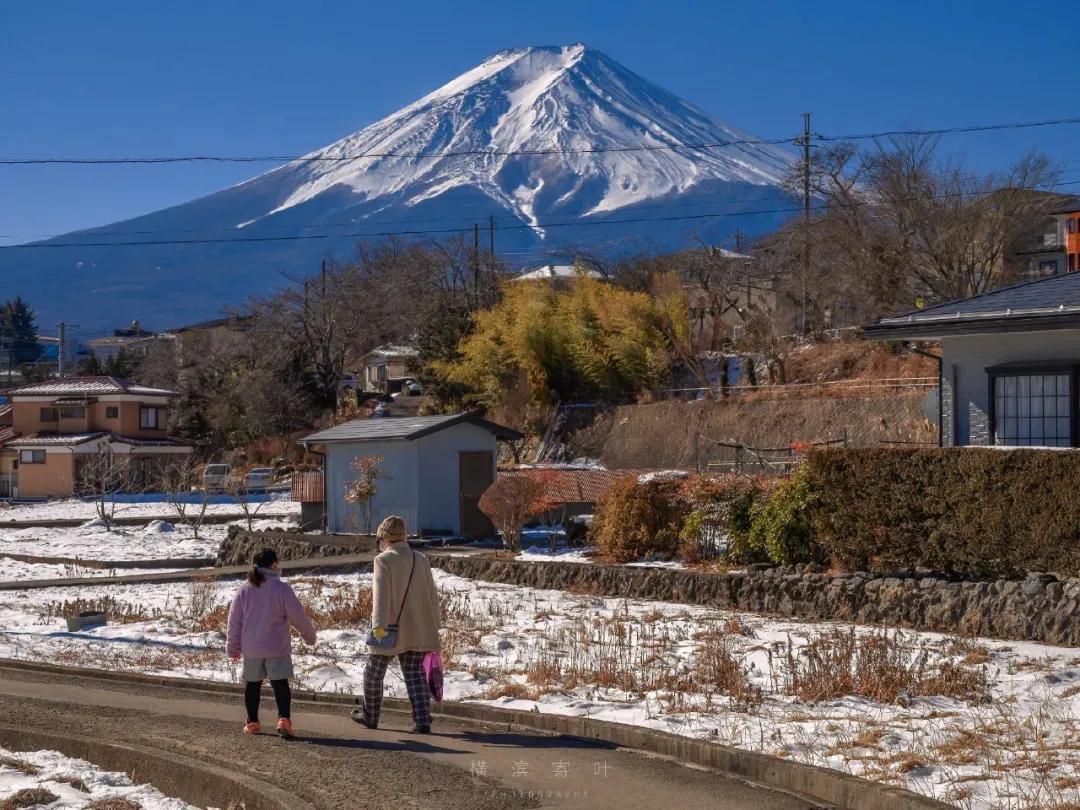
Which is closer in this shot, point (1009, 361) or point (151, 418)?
point (1009, 361)

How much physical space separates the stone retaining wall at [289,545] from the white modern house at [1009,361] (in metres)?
11.6

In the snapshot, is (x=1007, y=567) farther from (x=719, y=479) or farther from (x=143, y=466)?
(x=143, y=466)

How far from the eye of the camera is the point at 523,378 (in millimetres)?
50719

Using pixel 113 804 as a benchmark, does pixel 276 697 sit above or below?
above

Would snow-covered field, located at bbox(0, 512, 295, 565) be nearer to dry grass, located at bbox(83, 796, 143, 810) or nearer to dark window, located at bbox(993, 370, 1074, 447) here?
dark window, located at bbox(993, 370, 1074, 447)

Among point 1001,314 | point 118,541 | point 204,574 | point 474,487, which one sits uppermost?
point 1001,314

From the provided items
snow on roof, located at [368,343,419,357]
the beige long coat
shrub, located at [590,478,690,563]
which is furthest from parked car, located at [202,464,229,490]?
the beige long coat

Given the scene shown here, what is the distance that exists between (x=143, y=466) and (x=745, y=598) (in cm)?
4565

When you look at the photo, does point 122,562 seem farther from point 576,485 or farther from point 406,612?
point 406,612

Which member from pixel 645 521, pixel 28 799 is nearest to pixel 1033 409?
pixel 645 521

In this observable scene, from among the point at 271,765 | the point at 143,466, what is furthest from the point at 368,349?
the point at 271,765

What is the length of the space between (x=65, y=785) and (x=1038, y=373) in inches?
560

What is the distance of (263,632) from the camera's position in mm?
9617

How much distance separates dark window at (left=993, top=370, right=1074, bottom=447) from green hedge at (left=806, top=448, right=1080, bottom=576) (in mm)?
3289
